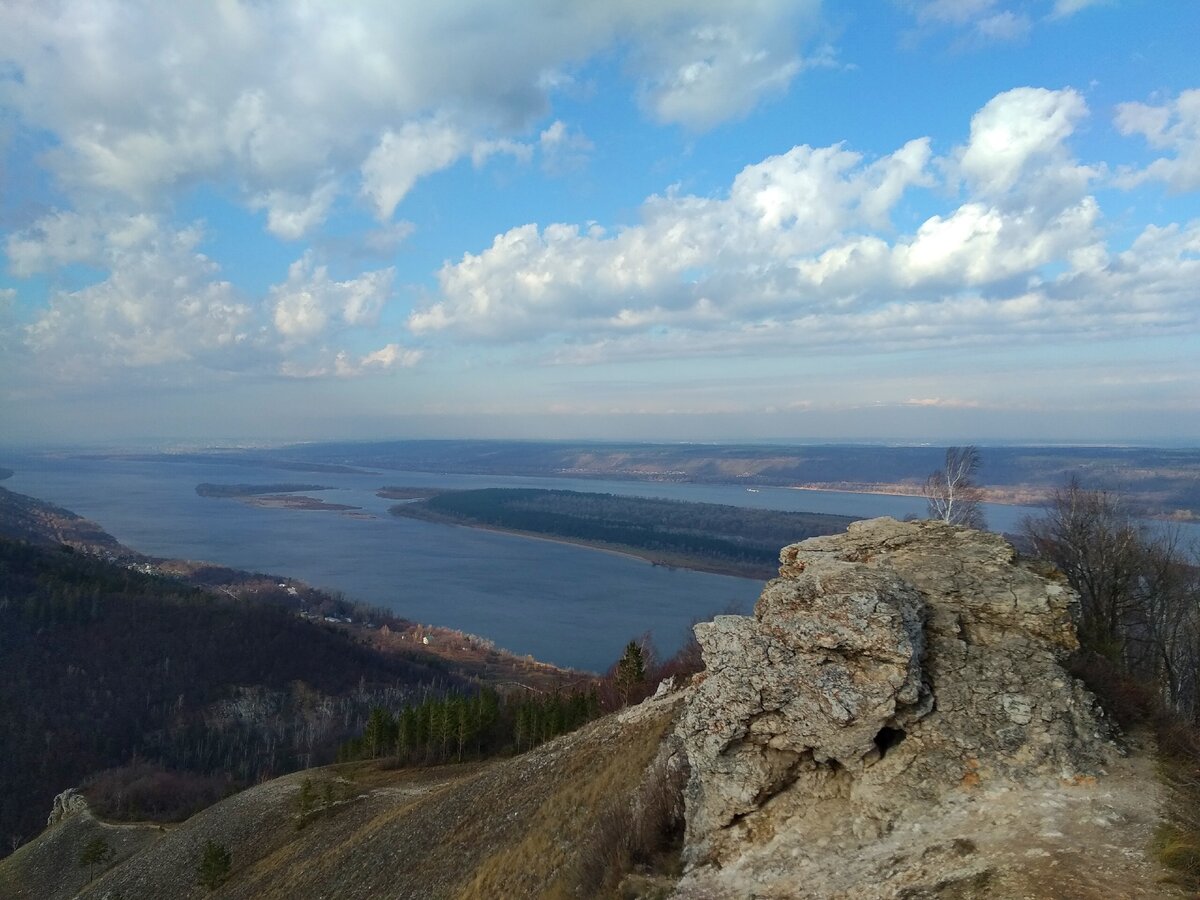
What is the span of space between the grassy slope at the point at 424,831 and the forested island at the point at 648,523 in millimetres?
78848

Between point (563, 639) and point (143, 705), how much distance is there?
127 feet

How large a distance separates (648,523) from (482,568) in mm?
40924

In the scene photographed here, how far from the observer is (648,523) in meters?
137

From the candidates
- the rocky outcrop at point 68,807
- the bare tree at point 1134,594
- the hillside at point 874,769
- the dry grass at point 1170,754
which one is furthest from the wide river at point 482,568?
the rocky outcrop at point 68,807

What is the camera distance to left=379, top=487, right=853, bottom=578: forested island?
107 metres

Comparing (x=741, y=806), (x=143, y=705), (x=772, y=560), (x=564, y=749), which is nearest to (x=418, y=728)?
(x=564, y=749)

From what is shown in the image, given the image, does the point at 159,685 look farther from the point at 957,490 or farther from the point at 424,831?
the point at 957,490

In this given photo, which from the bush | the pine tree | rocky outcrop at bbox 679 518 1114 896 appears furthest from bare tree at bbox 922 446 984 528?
the bush

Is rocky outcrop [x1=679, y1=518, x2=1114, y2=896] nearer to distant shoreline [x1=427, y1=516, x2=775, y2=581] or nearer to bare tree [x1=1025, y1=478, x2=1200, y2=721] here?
bare tree [x1=1025, y1=478, x2=1200, y2=721]

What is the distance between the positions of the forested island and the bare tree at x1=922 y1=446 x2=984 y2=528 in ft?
243

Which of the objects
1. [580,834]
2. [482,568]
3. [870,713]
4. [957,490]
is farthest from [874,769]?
[482,568]

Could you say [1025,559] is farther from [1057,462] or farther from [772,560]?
[1057,462]

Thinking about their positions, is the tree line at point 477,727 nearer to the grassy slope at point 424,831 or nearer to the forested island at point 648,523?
the grassy slope at point 424,831

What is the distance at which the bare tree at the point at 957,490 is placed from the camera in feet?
70.0
